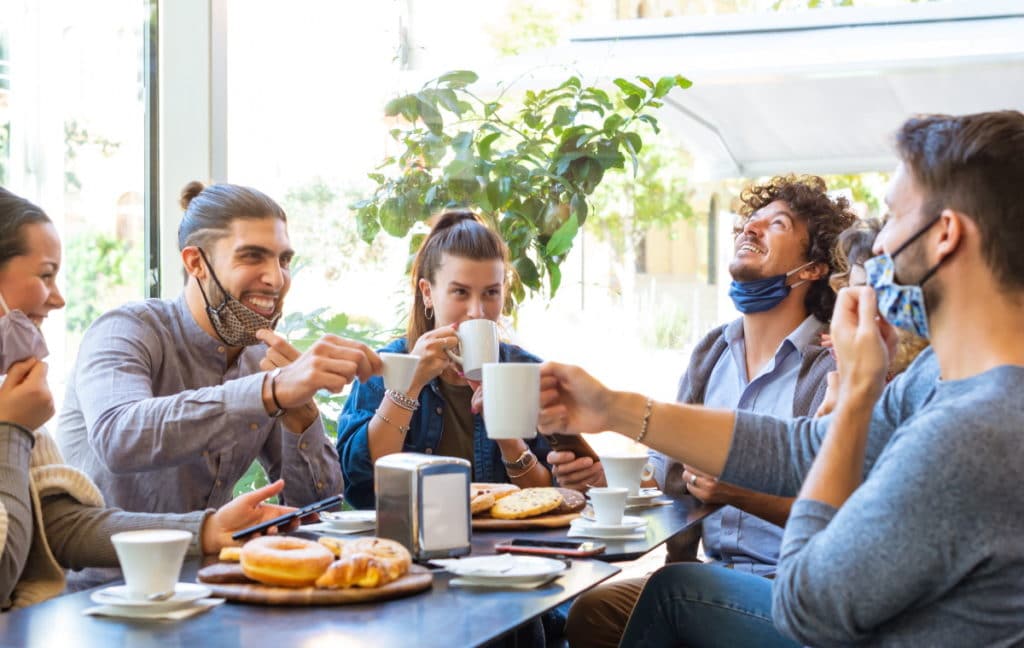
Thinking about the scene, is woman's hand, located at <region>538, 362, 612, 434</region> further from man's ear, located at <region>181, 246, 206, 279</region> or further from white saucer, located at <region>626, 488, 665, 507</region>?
man's ear, located at <region>181, 246, 206, 279</region>

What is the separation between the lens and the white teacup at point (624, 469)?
2.70 meters

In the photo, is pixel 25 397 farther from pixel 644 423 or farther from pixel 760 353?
pixel 760 353

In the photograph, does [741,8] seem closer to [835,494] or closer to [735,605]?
[735,605]

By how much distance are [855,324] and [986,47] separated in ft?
10.9

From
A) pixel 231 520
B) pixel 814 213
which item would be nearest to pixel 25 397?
pixel 231 520

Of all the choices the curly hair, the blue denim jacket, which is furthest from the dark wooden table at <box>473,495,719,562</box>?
the curly hair

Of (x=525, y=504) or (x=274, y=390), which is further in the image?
(x=525, y=504)

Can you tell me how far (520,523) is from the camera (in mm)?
2402

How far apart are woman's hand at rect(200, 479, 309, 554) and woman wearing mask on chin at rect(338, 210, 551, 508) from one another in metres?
0.77

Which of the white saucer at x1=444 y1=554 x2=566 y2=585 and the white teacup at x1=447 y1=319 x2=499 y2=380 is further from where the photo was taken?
the white teacup at x1=447 y1=319 x2=499 y2=380

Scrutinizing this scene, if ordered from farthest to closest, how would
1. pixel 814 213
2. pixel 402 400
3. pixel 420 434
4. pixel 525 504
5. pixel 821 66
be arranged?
pixel 821 66
pixel 814 213
pixel 420 434
pixel 402 400
pixel 525 504

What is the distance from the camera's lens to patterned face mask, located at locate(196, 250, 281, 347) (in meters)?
2.81

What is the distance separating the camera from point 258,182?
4.42 meters

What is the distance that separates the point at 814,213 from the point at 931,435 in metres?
2.04
